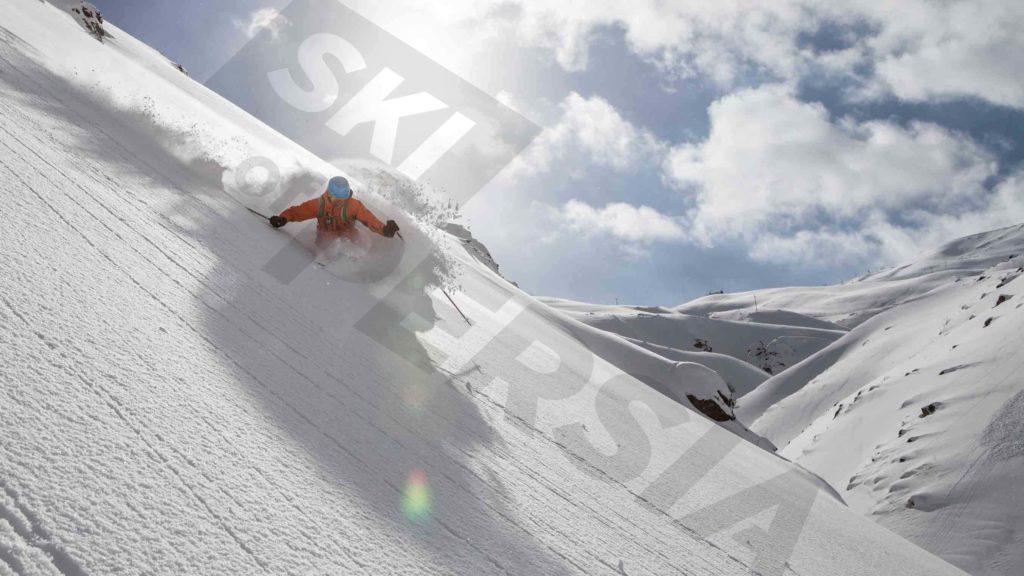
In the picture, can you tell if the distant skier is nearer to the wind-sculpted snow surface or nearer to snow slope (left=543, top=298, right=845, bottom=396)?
A: the wind-sculpted snow surface

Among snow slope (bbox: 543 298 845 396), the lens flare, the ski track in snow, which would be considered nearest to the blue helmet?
the ski track in snow

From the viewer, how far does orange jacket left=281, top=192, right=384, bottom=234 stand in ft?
17.5

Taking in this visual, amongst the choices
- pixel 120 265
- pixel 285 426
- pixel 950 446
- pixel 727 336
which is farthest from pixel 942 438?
pixel 727 336

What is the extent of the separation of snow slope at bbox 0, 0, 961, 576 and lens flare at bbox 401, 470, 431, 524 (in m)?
0.01

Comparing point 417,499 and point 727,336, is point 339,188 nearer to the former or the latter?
point 417,499

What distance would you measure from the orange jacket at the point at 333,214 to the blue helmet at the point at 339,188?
51mm

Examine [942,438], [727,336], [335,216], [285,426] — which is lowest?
[285,426]

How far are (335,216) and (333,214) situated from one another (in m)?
0.03

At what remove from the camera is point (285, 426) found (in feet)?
6.87

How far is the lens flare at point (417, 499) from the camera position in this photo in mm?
1924

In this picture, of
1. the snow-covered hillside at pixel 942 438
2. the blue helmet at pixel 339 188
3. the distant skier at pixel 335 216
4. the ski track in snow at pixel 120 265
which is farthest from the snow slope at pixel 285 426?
the snow-covered hillside at pixel 942 438

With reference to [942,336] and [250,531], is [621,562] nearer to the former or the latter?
[250,531]

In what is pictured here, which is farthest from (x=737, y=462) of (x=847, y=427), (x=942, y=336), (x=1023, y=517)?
(x=942, y=336)

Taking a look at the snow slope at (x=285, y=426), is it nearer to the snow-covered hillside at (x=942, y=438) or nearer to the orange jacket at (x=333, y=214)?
the orange jacket at (x=333, y=214)
